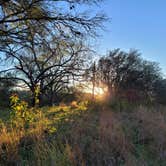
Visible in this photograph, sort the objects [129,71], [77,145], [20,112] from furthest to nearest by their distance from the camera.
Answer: [129,71]
[20,112]
[77,145]

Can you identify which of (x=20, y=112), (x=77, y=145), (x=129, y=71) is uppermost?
(x=129, y=71)

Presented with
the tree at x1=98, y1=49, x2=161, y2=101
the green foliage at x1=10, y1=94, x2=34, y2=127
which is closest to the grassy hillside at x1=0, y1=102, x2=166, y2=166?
the green foliage at x1=10, y1=94, x2=34, y2=127

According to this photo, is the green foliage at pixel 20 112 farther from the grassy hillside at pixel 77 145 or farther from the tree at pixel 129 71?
the tree at pixel 129 71

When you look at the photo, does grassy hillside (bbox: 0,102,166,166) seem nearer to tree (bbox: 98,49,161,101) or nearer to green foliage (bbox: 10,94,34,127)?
green foliage (bbox: 10,94,34,127)

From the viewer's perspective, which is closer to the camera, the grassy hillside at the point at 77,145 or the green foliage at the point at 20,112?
the grassy hillside at the point at 77,145

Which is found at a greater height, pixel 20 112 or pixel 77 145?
pixel 20 112

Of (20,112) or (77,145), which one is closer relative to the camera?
(77,145)

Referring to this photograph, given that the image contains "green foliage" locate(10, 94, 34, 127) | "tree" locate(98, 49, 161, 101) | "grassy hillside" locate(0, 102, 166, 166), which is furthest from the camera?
"tree" locate(98, 49, 161, 101)

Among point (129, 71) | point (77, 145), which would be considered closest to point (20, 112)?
point (77, 145)

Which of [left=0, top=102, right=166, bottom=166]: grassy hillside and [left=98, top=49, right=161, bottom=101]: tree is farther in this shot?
[left=98, top=49, right=161, bottom=101]: tree

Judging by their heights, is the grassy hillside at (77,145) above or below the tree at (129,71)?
below

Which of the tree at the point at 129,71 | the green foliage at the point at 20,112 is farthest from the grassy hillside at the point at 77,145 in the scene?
the tree at the point at 129,71

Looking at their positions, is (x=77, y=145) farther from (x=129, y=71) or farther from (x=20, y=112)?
(x=129, y=71)

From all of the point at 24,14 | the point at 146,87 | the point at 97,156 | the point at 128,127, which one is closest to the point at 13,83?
the point at 146,87
